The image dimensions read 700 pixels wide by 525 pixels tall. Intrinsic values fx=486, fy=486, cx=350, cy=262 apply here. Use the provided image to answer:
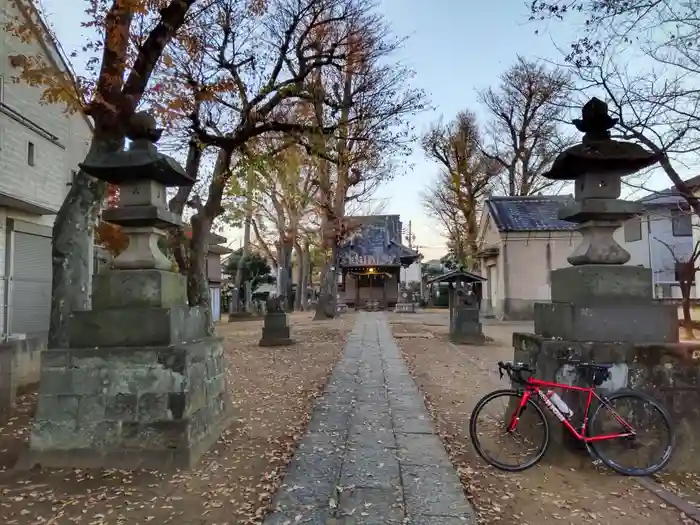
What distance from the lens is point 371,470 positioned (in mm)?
4125

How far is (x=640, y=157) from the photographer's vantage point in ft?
14.8

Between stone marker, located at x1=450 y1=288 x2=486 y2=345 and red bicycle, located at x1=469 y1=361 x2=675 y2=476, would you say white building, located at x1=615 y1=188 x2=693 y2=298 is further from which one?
red bicycle, located at x1=469 y1=361 x2=675 y2=476

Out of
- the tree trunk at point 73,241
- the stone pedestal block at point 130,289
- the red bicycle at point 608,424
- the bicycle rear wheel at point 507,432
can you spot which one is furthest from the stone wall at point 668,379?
the tree trunk at point 73,241

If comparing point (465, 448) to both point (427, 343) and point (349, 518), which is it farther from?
point (427, 343)

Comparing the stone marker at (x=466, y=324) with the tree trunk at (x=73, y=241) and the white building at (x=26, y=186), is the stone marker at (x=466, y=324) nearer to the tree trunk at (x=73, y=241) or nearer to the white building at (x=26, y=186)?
the tree trunk at (x=73, y=241)

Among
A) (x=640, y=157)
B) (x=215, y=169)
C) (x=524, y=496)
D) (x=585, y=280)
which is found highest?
(x=215, y=169)

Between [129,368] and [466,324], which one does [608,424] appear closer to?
[129,368]

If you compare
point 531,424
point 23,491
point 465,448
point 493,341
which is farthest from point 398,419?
point 493,341

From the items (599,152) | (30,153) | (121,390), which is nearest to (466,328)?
(599,152)

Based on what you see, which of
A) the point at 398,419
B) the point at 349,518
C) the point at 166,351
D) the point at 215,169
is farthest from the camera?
the point at 215,169

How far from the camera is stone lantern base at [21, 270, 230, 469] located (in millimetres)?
4363

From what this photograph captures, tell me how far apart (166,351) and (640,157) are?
472 cm

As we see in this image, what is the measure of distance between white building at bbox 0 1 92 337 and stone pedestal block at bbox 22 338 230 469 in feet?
20.8

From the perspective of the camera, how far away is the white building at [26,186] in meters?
9.47
